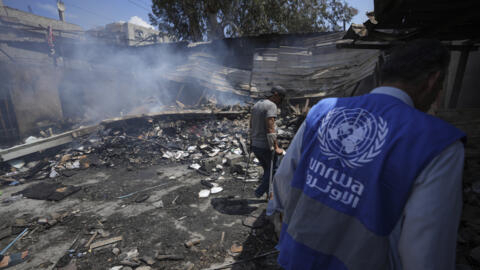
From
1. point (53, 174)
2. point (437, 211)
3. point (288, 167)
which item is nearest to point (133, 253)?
point (288, 167)

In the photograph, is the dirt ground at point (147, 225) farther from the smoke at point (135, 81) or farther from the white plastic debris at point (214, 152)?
the smoke at point (135, 81)

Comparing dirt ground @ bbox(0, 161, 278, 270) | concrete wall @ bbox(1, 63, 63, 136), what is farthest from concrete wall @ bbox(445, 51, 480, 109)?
concrete wall @ bbox(1, 63, 63, 136)

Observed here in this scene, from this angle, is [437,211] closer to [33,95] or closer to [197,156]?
[197,156]

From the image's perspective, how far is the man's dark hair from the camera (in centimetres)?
104

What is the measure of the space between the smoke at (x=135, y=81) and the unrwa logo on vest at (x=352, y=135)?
1181 centimetres

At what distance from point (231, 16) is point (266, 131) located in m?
17.2

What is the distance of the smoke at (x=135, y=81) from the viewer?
41.6 feet

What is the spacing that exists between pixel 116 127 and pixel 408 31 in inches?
412

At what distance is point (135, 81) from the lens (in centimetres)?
1501

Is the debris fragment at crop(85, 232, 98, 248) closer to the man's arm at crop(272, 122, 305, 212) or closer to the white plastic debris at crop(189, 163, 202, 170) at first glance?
the white plastic debris at crop(189, 163, 202, 170)

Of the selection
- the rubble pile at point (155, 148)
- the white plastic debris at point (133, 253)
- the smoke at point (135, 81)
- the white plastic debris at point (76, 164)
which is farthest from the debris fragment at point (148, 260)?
the smoke at point (135, 81)

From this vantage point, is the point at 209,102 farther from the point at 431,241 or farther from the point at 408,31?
the point at 431,241

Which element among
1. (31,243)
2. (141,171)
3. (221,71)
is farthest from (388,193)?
(221,71)

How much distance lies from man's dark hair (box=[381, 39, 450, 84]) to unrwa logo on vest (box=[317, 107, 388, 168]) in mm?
267
